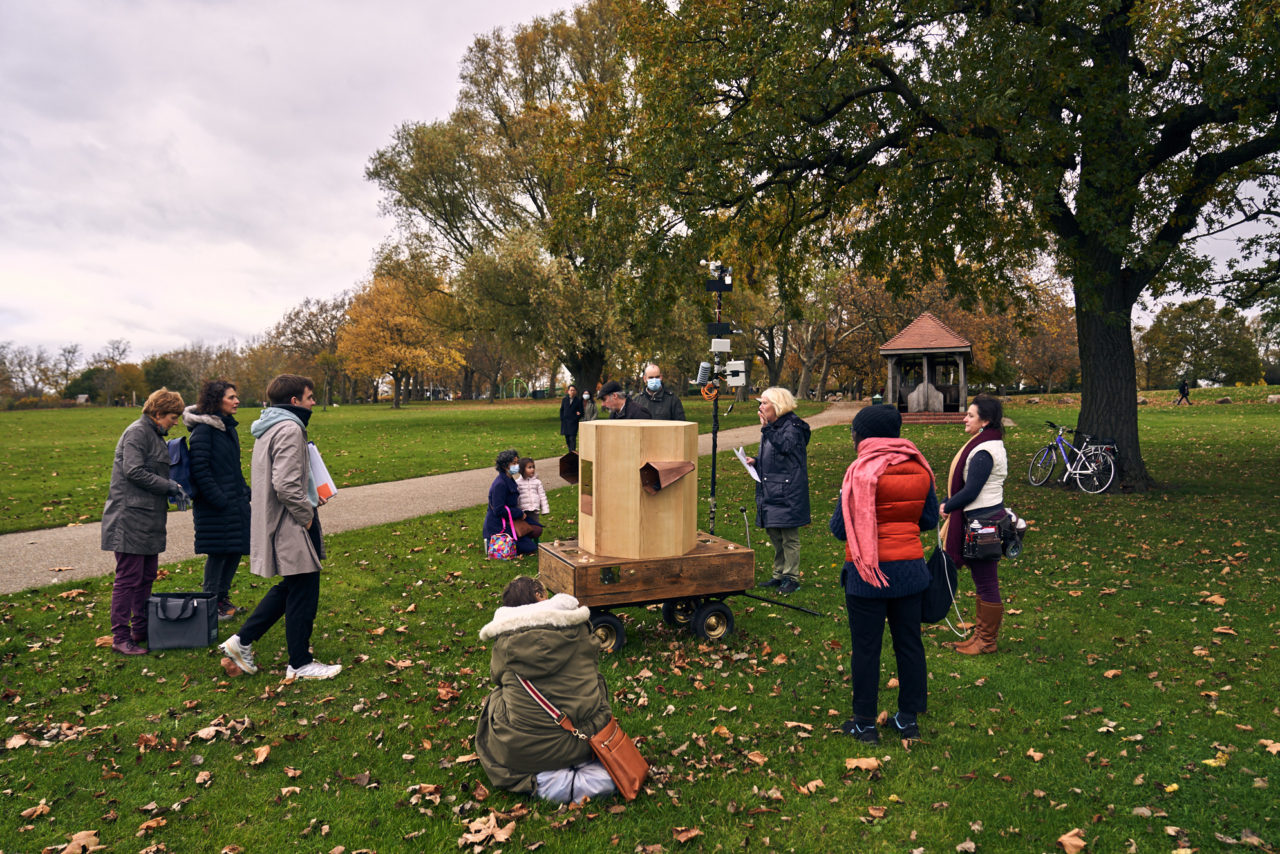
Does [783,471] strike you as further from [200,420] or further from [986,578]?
[200,420]

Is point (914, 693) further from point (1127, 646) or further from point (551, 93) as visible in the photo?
point (551, 93)

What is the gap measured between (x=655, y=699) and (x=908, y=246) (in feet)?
38.9

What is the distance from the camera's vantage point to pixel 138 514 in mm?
5695

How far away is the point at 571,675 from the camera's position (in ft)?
12.8

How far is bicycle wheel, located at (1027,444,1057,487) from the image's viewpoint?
45.8ft

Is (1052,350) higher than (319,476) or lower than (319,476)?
higher

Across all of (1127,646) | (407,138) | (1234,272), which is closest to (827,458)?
(1234,272)

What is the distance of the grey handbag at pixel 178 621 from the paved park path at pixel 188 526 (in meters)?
2.72

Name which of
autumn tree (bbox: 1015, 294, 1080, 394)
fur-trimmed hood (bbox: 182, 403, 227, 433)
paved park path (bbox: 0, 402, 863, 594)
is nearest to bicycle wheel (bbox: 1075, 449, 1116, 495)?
paved park path (bbox: 0, 402, 863, 594)

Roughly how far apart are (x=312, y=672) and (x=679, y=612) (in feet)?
9.53

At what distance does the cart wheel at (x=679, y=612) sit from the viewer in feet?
20.5

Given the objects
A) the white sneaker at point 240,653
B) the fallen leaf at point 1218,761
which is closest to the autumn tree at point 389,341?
the white sneaker at point 240,653

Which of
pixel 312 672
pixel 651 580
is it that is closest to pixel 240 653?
pixel 312 672

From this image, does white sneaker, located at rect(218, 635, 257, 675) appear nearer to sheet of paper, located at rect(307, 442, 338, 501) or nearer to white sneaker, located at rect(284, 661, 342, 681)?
white sneaker, located at rect(284, 661, 342, 681)
